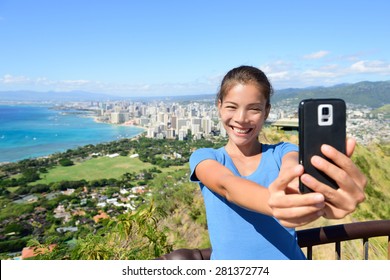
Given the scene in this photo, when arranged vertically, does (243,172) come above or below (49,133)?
above

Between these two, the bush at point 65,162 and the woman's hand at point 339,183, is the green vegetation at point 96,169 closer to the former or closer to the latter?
the bush at point 65,162

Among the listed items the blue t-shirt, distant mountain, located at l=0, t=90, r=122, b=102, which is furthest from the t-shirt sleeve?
distant mountain, located at l=0, t=90, r=122, b=102

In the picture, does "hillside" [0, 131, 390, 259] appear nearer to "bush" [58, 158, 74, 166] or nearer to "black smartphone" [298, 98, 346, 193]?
"black smartphone" [298, 98, 346, 193]

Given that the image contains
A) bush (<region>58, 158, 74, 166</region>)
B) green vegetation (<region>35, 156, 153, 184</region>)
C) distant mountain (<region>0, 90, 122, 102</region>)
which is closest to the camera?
green vegetation (<region>35, 156, 153, 184</region>)

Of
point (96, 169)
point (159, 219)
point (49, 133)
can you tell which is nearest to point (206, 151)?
point (159, 219)

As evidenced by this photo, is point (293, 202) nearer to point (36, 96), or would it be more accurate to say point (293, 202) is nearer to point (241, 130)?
point (241, 130)
